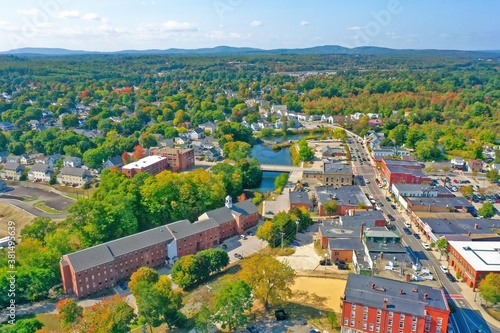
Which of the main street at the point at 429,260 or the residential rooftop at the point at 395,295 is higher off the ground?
the residential rooftop at the point at 395,295

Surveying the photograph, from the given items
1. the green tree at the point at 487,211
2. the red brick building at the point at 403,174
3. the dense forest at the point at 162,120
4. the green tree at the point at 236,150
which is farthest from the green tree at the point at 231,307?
the green tree at the point at 236,150

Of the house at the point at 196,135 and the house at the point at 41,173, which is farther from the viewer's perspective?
the house at the point at 196,135

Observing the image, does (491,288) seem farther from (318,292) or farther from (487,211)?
(487,211)

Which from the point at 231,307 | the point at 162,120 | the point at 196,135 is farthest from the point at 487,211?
the point at 162,120

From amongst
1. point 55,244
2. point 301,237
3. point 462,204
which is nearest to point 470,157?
point 462,204

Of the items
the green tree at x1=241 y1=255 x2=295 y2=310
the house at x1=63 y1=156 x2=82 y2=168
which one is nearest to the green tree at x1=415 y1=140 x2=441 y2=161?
the green tree at x1=241 y1=255 x2=295 y2=310

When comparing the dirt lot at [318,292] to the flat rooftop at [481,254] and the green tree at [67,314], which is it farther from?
the green tree at [67,314]
